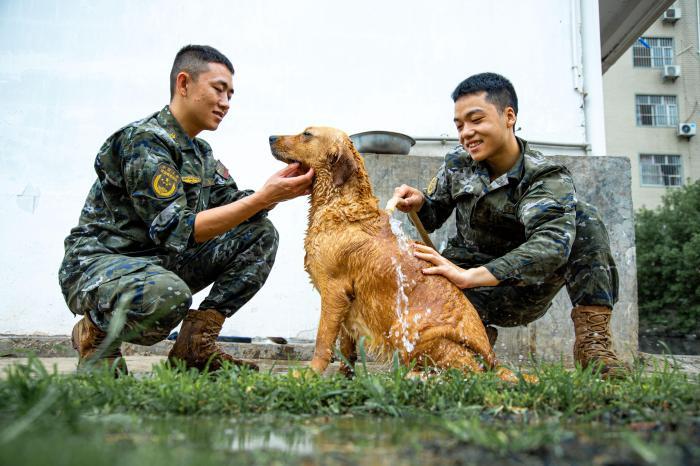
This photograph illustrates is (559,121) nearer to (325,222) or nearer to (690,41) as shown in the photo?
(325,222)

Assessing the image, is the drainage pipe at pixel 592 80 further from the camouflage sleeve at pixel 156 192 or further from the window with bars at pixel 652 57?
the window with bars at pixel 652 57

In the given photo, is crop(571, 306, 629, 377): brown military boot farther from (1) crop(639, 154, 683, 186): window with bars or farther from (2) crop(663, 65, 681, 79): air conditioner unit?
(2) crop(663, 65, 681, 79): air conditioner unit

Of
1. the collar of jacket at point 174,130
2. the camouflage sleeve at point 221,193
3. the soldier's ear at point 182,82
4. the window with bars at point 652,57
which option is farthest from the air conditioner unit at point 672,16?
the collar of jacket at point 174,130

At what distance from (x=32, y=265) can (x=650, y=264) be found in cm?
2055

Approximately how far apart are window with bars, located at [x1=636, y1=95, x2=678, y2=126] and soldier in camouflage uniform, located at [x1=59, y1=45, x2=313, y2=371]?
103 feet

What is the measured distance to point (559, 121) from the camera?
6887mm

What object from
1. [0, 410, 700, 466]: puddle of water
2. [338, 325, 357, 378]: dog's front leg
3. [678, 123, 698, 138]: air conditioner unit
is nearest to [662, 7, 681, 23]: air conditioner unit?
[678, 123, 698, 138]: air conditioner unit

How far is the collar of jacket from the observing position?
13.0 feet

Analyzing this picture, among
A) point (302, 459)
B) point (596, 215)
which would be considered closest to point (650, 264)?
point (596, 215)

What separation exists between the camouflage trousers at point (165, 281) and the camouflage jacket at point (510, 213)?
1359 mm

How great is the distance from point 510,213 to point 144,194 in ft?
8.01

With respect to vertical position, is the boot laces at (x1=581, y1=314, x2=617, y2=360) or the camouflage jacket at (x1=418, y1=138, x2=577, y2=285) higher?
the camouflage jacket at (x1=418, y1=138, x2=577, y2=285)

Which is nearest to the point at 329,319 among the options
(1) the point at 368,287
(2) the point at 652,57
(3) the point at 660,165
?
(1) the point at 368,287

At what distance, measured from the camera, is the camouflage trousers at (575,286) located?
12.4 ft
